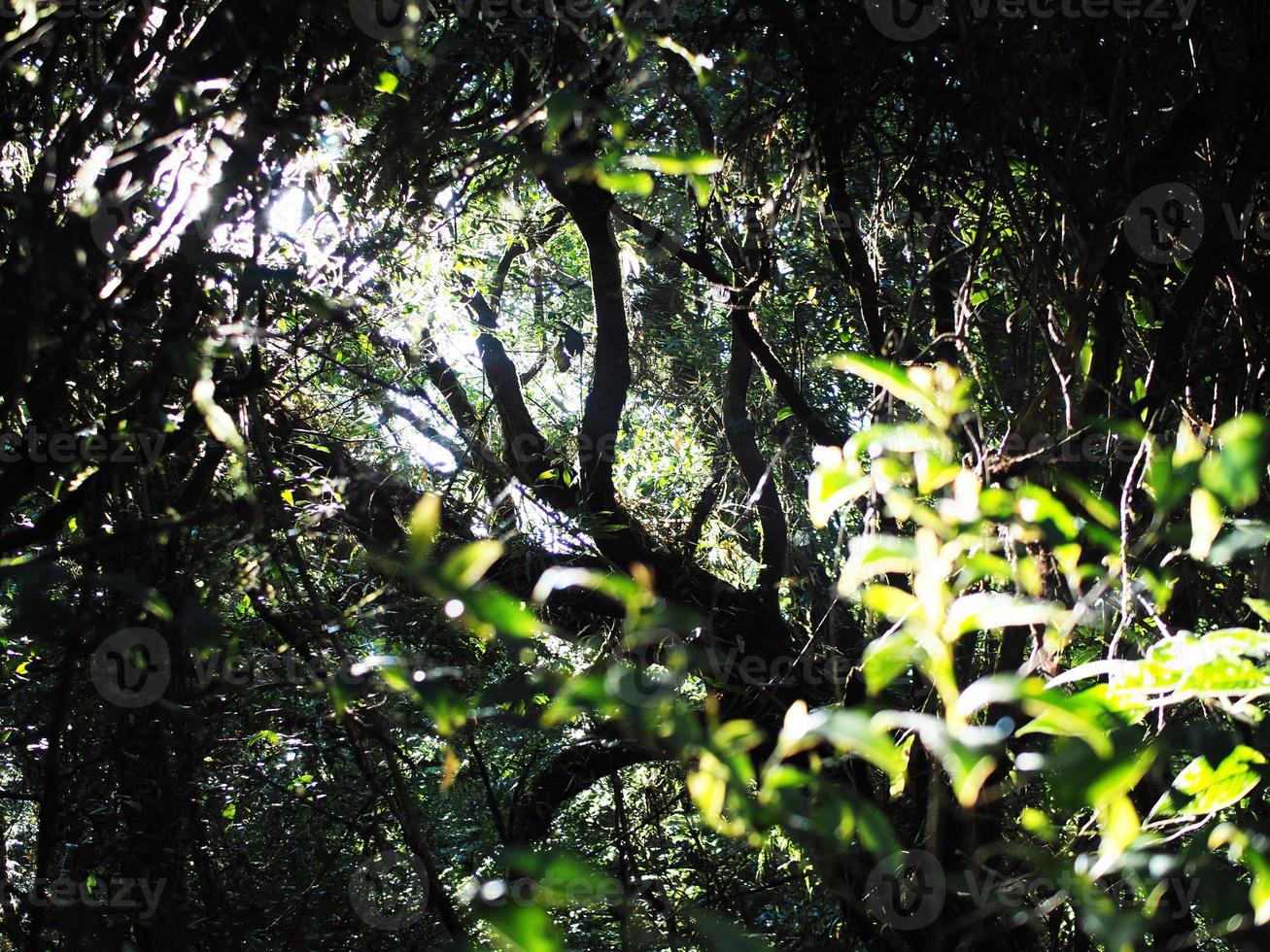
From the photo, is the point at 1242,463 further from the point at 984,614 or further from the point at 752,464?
the point at 752,464

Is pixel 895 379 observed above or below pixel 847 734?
above

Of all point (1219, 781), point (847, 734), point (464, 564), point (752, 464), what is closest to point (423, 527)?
point (464, 564)

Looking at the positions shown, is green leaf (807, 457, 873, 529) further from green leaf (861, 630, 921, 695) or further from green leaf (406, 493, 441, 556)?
green leaf (406, 493, 441, 556)

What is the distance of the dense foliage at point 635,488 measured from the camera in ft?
2.16

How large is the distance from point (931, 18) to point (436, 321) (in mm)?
1657

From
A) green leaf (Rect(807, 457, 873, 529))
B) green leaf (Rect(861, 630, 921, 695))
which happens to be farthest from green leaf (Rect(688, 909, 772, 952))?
green leaf (Rect(807, 457, 873, 529))

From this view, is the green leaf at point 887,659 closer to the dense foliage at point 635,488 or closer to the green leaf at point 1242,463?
the dense foliage at point 635,488

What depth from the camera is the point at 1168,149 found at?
1570 millimetres

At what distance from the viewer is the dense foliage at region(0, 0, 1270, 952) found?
2.16 feet

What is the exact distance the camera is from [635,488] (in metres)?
3.83

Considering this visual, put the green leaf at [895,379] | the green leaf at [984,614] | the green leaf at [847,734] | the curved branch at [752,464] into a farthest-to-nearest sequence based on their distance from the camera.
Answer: the curved branch at [752,464] < the green leaf at [895,379] < the green leaf at [984,614] < the green leaf at [847,734]

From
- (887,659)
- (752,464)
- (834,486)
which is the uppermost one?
(752,464)

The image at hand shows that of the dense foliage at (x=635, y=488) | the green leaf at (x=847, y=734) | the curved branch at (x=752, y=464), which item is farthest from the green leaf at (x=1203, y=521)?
the curved branch at (x=752, y=464)

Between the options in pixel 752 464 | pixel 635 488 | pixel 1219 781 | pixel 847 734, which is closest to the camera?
pixel 847 734
